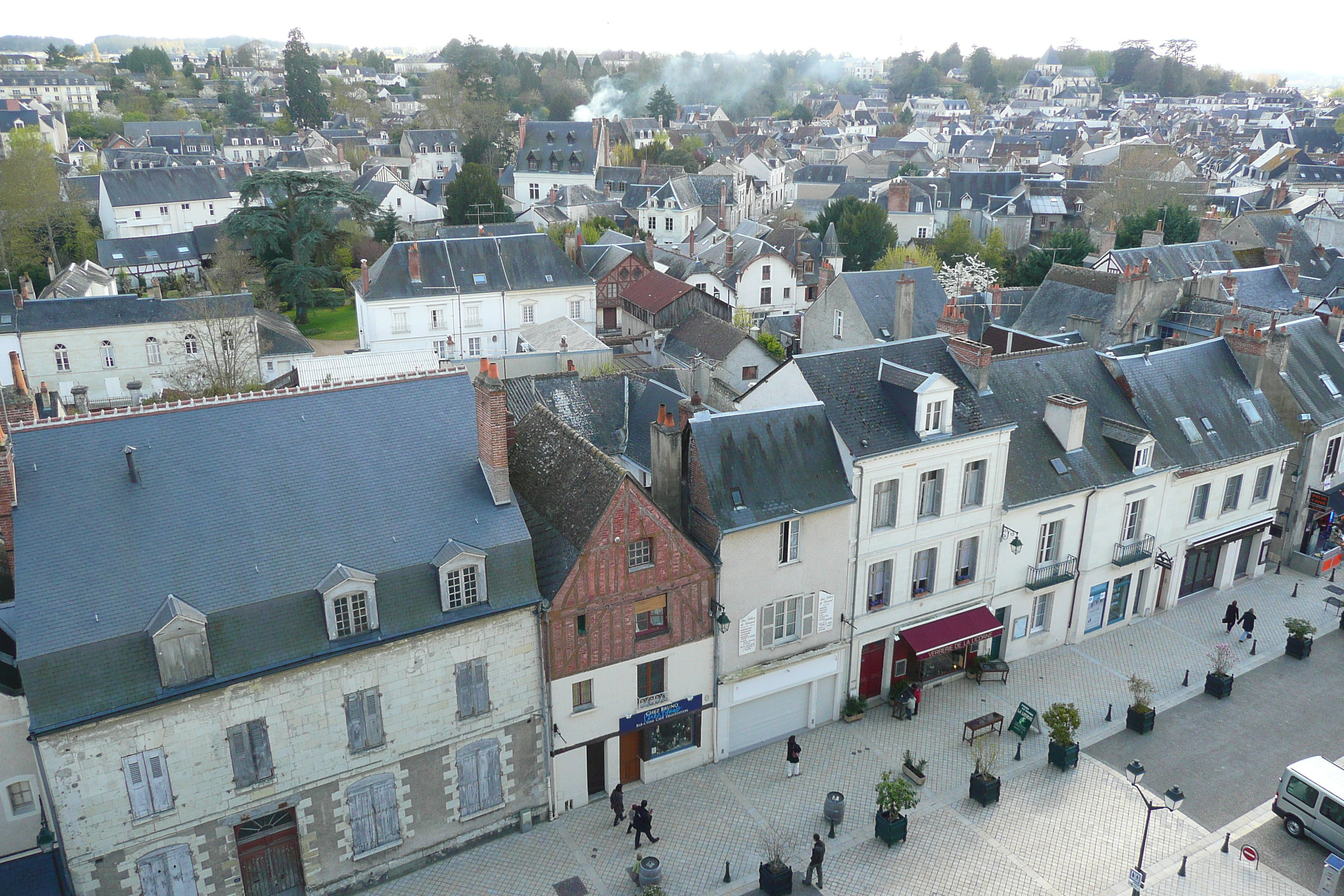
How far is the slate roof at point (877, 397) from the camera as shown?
73.9 ft

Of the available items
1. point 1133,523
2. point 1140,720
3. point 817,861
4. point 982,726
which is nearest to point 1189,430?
point 1133,523

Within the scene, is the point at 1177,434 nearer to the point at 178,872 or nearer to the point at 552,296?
the point at 178,872

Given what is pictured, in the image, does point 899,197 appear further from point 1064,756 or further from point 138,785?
point 138,785

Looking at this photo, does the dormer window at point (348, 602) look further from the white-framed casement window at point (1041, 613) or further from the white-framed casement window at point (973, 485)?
the white-framed casement window at point (1041, 613)

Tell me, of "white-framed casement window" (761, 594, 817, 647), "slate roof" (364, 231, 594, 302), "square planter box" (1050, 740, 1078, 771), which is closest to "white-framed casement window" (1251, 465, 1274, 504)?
"square planter box" (1050, 740, 1078, 771)

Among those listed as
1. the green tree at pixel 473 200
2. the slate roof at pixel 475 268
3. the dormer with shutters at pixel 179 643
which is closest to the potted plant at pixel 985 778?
the dormer with shutters at pixel 179 643

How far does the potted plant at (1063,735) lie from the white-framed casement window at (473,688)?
13.2m

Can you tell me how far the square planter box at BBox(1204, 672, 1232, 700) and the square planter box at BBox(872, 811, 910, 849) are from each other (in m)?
10.9

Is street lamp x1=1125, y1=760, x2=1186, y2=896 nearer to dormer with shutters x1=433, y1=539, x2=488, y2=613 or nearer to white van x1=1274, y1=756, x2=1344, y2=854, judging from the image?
white van x1=1274, y1=756, x2=1344, y2=854

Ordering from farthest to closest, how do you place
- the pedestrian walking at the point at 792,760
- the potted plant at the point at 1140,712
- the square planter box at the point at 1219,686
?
1. the square planter box at the point at 1219,686
2. the potted plant at the point at 1140,712
3. the pedestrian walking at the point at 792,760

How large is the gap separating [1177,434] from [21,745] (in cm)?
3089

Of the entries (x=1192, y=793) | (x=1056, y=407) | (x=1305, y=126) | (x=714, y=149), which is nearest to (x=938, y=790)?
(x=1192, y=793)

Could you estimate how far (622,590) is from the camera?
19.5 metres

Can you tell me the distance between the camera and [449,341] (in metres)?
50.2
